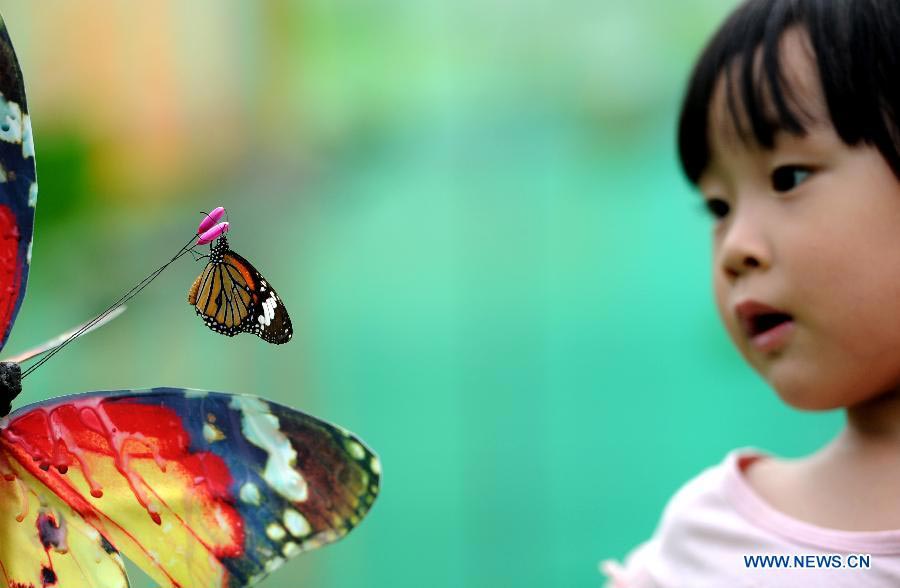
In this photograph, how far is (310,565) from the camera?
5.03 feet

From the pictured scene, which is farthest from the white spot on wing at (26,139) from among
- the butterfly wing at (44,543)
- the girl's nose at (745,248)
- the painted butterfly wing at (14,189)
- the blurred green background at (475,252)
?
the blurred green background at (475,252)

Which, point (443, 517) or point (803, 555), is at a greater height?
point (803, 555)

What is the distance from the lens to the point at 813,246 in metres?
0.54

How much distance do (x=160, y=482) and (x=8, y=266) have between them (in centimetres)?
11

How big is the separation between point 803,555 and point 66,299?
1008mm

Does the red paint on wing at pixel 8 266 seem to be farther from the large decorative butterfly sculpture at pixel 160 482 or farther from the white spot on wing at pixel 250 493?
the white spot on wing at pixel 250 493

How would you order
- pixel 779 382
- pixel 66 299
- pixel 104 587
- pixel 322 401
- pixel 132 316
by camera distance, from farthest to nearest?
pixel 322 401 → pixel 132 316 → pixel 66 299 → pixel 779 382 → pixel 104 587

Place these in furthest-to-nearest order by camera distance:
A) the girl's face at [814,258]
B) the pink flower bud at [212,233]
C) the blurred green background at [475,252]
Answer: the blurred green background at [475,252], the girl's face at [814,258], the pink flower bud at [212,233]

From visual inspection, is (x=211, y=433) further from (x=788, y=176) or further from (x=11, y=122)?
(x=788, y=176)

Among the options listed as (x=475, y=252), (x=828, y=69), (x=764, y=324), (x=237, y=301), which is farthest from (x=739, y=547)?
(x=475, y=252)

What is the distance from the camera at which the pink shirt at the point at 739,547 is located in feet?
1.84

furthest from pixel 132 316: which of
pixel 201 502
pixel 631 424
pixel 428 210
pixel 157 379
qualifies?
pixel 201 502

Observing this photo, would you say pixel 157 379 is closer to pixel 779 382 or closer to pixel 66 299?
pixel 66 299

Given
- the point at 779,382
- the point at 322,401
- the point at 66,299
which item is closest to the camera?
the point at 779,382
